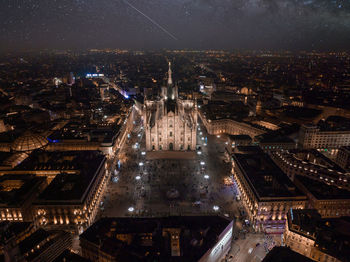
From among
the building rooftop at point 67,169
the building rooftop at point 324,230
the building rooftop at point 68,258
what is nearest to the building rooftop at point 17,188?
the building rooftop at point 67,169

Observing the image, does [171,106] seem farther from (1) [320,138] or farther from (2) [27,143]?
(1) [320,138]


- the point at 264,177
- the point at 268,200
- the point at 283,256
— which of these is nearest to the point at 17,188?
the point at 268,200

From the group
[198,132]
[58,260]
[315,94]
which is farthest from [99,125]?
[315,94]

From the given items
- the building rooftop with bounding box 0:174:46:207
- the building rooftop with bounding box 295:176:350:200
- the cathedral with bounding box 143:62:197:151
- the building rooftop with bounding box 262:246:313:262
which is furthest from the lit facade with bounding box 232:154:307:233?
the building rooftop with bounding box 0:174:46:207

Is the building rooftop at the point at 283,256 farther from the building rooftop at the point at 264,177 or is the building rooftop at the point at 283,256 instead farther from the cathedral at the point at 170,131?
the cathedral at the point at 170,131

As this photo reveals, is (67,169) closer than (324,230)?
No
